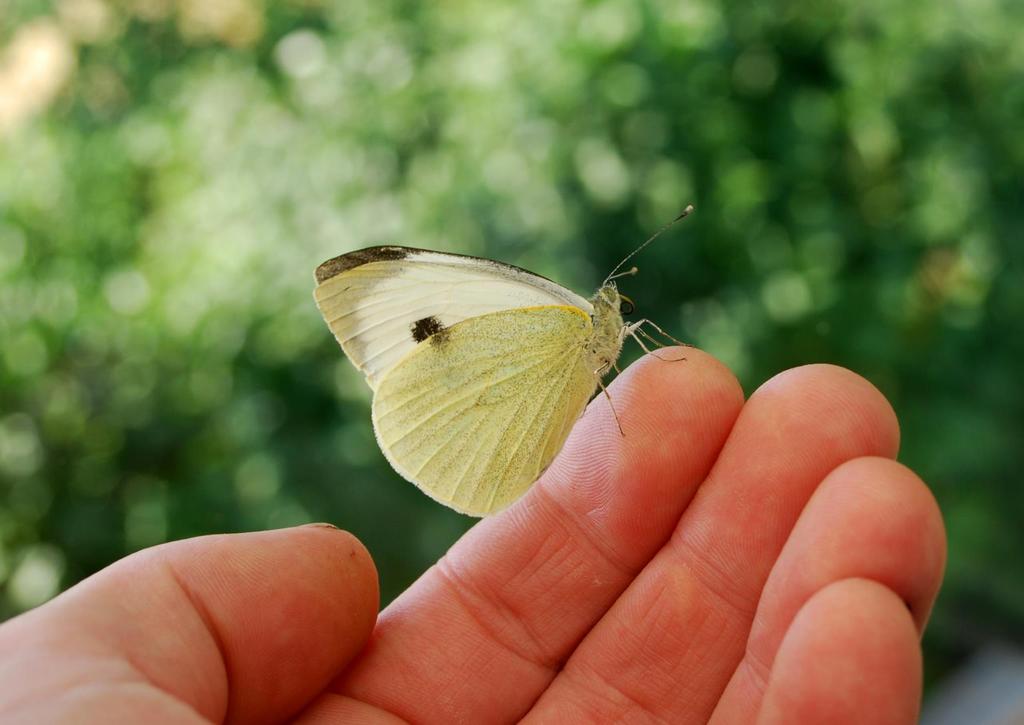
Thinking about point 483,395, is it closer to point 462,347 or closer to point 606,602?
point 462,347

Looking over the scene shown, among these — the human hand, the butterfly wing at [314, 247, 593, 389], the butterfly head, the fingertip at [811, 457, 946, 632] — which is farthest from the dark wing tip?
the fingertip at [811, 457, 946, 632]

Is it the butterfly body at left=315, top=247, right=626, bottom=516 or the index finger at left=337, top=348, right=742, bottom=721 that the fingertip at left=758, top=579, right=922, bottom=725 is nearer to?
the index finger at left=337, top=348, right=742, bottom=721

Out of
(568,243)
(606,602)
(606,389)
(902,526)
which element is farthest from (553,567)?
(568,243)

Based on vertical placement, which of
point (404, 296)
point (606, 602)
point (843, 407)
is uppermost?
point (404, 296)

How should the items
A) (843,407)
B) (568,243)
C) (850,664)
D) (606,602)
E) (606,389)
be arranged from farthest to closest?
(568,243) → (606,389) → (606,602) → (843,407) → (850,664)

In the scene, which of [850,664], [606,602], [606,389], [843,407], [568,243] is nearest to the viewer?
[850,664]

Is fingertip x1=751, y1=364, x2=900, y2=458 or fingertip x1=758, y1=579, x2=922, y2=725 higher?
fingertip x1=751, y1=364, x2=900, y2=458

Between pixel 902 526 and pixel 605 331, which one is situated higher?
pixel 605 331
